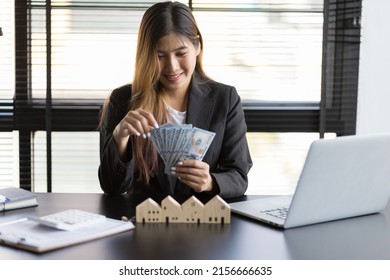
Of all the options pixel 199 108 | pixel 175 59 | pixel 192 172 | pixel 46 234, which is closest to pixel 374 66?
pixel 199 108

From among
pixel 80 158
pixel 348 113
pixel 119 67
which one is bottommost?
pixel 80 158

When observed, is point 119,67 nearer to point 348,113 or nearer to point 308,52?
point 308,52

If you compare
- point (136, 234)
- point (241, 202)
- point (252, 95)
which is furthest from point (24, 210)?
point (252, 95)

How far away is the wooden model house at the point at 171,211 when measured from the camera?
221 cm

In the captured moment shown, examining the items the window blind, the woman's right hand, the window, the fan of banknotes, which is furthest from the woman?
the window blind

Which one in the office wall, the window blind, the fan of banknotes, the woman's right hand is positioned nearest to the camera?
the fan of banknotes

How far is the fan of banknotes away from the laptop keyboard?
0.33 metres

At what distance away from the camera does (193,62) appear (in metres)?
2.98

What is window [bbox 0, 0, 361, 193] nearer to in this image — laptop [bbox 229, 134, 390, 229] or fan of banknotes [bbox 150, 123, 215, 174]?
fan of banknotes [bbox 150, 123, 215, 174]

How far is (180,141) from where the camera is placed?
243 cm

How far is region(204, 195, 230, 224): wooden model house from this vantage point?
221cm

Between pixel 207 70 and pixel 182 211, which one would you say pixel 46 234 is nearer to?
pixel 182 211

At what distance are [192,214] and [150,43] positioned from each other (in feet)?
3.12

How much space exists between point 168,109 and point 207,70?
3.90ft
